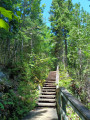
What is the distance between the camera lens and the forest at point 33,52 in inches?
168

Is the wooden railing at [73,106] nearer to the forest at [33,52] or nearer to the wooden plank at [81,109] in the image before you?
the wooden plank at [81,109]

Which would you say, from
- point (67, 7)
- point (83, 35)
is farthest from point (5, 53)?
point (67, 7)

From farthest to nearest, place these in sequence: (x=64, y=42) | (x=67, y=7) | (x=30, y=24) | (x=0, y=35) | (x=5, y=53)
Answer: (x=64, y=42) → (x=67, y=7) → (x=30, y=24) → (x=5, y=53) → (x=0, y=35)

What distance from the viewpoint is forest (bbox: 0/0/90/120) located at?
427 centimetres

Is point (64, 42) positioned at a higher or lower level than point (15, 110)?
higher

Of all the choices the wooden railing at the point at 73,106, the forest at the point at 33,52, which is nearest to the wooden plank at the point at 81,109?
the wooden railing at the point at 73,106

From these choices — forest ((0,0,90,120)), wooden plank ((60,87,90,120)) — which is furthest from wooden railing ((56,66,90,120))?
forest ((0,0,90,120))

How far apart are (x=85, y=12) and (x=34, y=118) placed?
13084 mm

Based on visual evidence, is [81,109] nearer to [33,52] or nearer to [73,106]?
[73,106]

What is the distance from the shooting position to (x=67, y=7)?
17.1m

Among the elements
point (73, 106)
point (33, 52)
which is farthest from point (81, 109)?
point (33, 52)

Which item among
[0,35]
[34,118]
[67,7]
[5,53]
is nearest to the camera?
[34,118]

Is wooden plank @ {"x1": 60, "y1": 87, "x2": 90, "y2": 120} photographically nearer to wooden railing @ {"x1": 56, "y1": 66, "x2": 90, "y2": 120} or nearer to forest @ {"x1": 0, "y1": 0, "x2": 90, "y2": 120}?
wooden railing @ {"x1": 56, "y1": 66, "x2": 90, "y2": 120}

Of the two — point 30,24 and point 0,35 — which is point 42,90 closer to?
point 0,35
